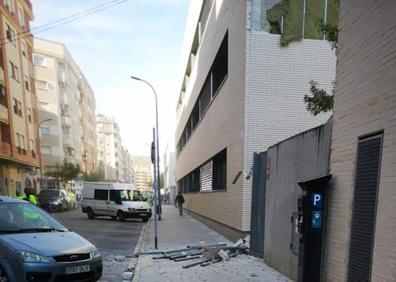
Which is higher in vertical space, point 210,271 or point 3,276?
point 3,276

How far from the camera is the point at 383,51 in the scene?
14.3 feet

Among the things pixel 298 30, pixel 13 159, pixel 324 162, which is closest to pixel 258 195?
pixel 324 162

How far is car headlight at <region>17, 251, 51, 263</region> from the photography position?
5410 mm

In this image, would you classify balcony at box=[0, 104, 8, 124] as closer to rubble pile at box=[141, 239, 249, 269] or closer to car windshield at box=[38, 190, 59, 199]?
car windshield at box=[38, 190, 59, 199]

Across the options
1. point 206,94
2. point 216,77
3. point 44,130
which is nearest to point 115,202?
point 206,94

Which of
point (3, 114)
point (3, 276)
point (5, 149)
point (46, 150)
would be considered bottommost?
point (3, 276)

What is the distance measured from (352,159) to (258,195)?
4.53 m

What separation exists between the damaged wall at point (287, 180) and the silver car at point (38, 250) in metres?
3.44

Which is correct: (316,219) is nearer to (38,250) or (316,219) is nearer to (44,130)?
(38,250)

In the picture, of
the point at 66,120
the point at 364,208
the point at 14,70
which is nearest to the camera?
the point at 364,208

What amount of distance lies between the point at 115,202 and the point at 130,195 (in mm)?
1137

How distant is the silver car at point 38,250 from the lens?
5.39 metres

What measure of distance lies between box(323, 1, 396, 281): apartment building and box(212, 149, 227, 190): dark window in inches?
366

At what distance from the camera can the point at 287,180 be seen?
288 inches
